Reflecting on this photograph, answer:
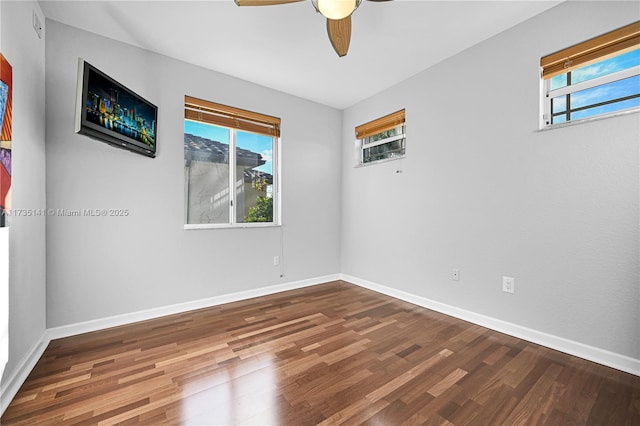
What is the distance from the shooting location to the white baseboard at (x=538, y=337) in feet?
5.92

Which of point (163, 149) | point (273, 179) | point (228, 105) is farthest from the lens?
point (273, 179)

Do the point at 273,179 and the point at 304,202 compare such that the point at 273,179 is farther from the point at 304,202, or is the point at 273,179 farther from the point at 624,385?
the point at 624,385

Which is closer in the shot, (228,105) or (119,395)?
(119,395)

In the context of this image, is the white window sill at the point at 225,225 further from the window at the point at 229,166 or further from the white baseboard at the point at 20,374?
the white baseboard at the point at 20,374

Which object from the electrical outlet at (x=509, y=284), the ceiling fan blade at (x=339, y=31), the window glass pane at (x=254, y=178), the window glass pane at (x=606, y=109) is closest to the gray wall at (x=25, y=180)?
the window glass pane at (x=254, y=178)

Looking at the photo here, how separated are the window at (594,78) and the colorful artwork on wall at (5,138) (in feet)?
11.7

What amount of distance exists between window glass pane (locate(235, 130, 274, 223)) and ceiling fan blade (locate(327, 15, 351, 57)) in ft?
5.84

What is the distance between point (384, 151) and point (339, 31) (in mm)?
1897

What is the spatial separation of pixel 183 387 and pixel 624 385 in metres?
2.63

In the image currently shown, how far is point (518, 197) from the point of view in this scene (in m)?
2.30

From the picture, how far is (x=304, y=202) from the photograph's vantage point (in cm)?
384

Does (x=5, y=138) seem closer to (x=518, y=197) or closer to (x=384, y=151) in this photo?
(x=384, y=151)

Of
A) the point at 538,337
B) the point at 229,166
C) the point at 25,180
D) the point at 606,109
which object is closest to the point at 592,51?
the point at 606,109

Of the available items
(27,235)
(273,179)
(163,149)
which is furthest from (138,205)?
(273,179)
